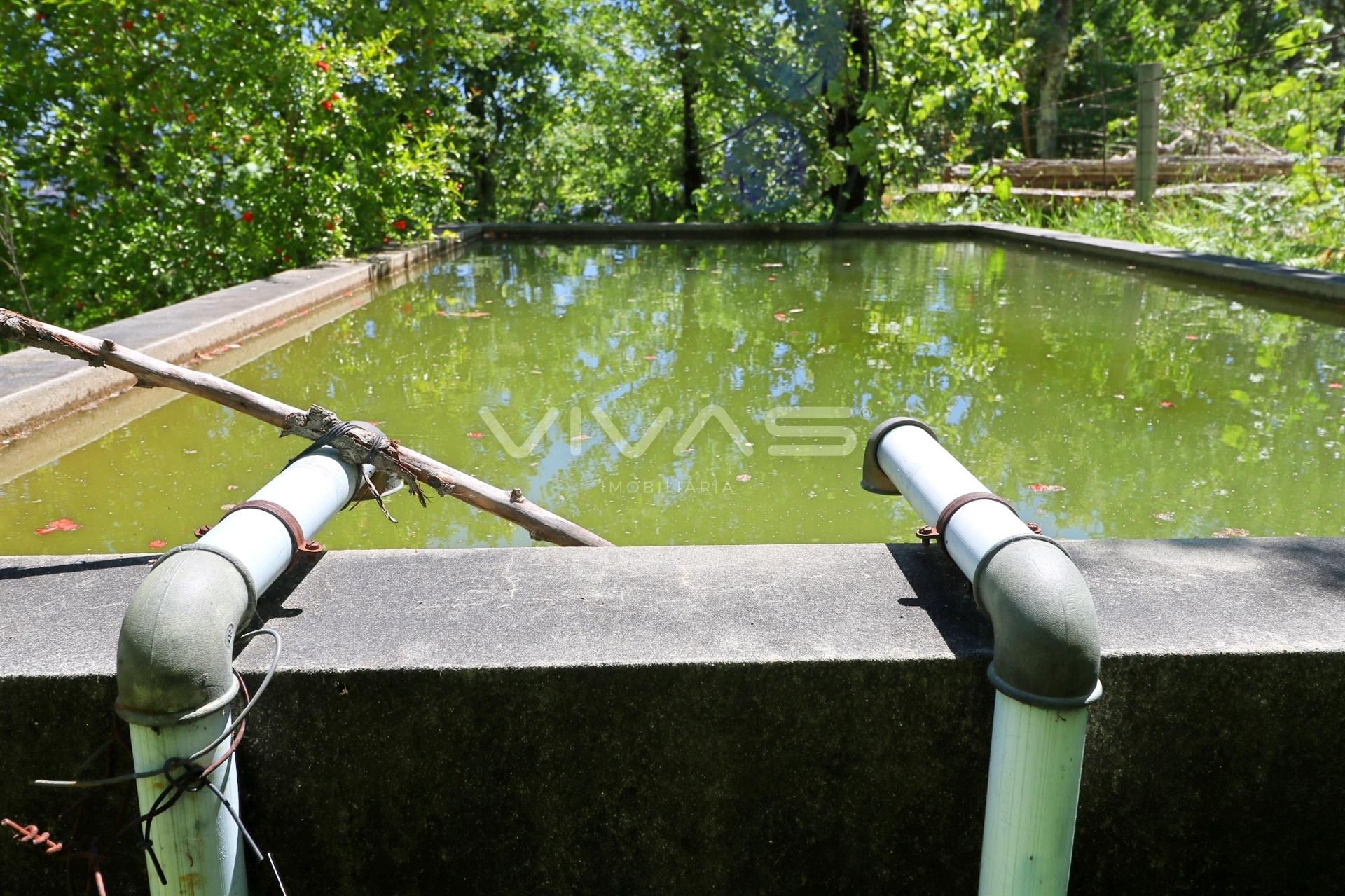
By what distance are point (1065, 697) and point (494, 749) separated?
834mm

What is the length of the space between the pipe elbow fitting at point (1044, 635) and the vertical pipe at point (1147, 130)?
419 inches

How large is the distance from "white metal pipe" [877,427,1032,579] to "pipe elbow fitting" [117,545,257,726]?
1.09m

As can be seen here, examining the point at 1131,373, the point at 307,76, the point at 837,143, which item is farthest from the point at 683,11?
the point at 1131,373

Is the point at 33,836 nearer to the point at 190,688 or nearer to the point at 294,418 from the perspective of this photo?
the point at 190,688

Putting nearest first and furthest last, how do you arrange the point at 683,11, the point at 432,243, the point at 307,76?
the point at 307,76 → the point at 432,243 → the point at 683,11

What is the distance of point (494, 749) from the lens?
164cm

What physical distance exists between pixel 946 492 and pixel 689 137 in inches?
588

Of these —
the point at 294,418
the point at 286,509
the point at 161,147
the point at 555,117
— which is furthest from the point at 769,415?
the point at 555,117

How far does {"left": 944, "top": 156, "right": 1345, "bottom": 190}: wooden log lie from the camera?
12.5 metres

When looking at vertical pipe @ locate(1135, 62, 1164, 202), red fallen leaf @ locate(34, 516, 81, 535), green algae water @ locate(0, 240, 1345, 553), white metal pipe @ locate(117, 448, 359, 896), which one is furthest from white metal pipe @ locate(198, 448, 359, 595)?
vertical pipe @ locate(1135, 62, 1164, 202)

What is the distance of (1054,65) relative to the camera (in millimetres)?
20078

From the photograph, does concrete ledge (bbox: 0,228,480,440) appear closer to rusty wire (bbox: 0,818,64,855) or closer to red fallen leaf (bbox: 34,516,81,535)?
red fallen leaf (bbox: 34,516,81,535)

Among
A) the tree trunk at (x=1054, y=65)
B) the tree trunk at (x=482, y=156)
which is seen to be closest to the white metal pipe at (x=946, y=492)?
the tree trunk at (x=482, y=156)

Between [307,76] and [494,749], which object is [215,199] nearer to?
[307,76]
